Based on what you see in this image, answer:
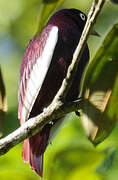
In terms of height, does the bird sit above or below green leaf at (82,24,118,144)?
below

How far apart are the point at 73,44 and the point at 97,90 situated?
5.02 ft

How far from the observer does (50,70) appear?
259 cm

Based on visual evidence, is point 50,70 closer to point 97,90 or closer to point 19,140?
point 19,140

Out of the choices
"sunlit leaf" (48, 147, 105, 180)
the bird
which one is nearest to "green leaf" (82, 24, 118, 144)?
"sunlit leaf" (48, 147, 105, 180)

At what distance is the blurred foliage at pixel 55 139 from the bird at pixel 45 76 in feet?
0.26

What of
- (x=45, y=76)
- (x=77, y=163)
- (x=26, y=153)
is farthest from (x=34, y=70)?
(x=77, y=163)

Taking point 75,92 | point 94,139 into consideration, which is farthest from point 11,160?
point 94,139

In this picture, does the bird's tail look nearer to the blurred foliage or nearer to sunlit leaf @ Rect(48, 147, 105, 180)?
the blurred foliage

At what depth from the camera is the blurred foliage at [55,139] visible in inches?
68.6

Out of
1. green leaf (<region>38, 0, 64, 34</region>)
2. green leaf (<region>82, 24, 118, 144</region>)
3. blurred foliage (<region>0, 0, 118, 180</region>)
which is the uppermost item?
green leaf (<region>38, 0, 64, 34</region>)

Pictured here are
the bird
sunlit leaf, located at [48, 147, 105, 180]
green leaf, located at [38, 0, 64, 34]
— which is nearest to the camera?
green leaf, located at [38, 0, 64, 34]

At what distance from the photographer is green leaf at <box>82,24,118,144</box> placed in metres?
1.13

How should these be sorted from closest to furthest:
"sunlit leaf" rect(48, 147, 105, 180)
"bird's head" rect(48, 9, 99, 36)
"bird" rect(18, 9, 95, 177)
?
"sunlit leaf" rect(48, 147, 105, 180), "bird" rect(18, 9, 95, 177), "bird's head" rect(48, 9, 99, 36)

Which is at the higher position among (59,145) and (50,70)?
(50,70)
